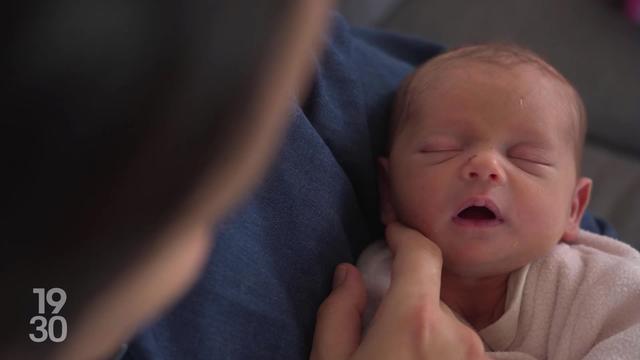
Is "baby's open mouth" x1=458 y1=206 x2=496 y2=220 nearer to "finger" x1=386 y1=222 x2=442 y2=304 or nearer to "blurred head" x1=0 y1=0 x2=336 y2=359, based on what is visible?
"finger" x1=386 y1=222 x2=442 y2=304

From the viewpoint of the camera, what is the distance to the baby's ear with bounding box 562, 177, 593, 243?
1083mm

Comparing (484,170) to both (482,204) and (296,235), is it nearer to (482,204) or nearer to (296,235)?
(482,204)

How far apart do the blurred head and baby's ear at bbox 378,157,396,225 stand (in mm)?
739

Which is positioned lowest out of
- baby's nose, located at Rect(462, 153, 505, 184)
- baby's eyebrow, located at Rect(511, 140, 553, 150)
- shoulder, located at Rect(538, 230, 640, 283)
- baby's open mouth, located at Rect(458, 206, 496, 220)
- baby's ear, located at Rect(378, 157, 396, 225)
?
shoulder, located at Rect(538, 230, 640, 283)

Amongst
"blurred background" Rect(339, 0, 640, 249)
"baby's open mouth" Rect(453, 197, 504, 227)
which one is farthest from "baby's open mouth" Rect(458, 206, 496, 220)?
"blurred background" Rect(339, 0, 640, 249)

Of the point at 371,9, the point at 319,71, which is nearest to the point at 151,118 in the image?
the point at 319,71

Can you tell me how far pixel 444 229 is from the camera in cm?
97

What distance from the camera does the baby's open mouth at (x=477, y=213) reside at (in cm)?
97

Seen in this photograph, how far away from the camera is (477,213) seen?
3.21ft

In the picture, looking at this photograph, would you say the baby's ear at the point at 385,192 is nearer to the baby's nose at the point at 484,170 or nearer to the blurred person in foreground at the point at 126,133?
the baby's nose at the point at 484,170

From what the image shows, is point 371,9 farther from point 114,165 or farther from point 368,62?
point 114,165

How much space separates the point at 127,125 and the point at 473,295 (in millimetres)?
782

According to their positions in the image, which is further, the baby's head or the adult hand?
the baby's head

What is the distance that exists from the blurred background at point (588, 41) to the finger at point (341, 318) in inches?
27.9
